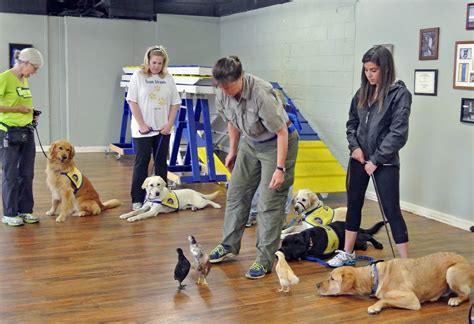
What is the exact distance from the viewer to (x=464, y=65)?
4672 millimetres

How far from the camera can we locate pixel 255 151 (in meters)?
3.42

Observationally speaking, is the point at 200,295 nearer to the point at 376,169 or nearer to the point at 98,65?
the point at 376,169

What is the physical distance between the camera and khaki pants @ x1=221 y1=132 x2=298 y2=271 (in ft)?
11.0

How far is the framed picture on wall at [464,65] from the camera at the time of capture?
181 inches

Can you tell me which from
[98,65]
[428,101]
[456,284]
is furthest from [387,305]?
[98,65]

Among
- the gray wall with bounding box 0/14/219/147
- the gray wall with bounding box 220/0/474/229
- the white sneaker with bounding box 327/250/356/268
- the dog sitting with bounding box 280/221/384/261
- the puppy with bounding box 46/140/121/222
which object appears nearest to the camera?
the white sneaker with bounding box 327/250/356/268

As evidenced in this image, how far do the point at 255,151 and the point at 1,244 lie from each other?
193 centimetres

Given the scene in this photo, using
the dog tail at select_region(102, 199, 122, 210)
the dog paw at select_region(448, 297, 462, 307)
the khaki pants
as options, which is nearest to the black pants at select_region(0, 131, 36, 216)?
the dog tail at select_region(102, 199, 122, 210)

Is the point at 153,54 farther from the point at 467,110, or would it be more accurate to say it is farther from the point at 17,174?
the point at 467,110

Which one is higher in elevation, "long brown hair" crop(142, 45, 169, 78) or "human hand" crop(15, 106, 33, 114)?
"long brown hair" crop(142, 45, 169, 78)

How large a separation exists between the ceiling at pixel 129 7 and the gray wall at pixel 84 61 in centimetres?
10

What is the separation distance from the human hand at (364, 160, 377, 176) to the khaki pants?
16.8 inches

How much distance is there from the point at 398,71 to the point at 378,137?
220 centimetres

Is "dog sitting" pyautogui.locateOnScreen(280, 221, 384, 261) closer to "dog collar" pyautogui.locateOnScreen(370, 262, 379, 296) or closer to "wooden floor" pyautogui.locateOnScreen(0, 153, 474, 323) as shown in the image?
"wooden floor" pyautogui.locateOnScreen(0, 153, 474, 323)
